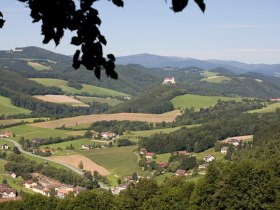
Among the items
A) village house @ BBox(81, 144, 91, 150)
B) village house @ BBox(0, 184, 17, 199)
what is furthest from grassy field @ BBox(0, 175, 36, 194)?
village house @ BBox(81, 144, 91, 150)

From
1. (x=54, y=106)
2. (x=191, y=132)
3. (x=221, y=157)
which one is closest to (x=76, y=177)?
(x=221, y=157)

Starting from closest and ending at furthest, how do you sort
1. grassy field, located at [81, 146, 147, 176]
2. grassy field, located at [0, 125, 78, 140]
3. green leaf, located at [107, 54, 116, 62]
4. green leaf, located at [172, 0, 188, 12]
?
green leaf, located at [172, 0, 188, 12] < green leaf, located at [107, 54, 116, 62] < grassy field, located at [81, 146, 147, 176] < grassy field, located at [0, 125, 78, 140]

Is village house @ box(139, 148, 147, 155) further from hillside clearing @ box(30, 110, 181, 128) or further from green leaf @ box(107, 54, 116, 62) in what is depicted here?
green leaf @ box(107, 54, 116, 62)

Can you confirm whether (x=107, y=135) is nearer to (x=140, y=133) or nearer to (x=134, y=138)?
(x=140, y=133)

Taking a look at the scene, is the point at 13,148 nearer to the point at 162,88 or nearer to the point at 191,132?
the point at 191,132

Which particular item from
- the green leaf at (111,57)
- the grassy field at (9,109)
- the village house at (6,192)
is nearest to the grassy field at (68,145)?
the village house at (6,192)
